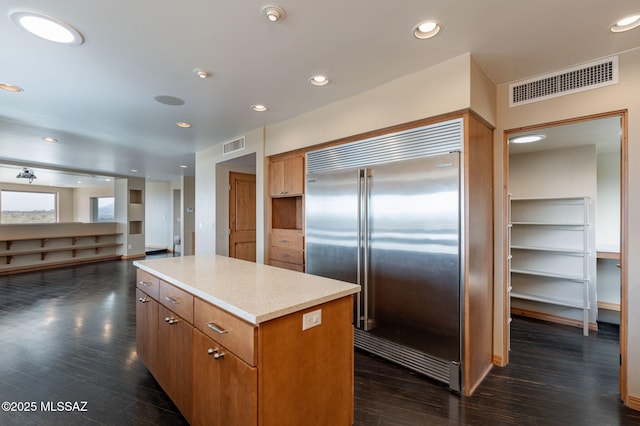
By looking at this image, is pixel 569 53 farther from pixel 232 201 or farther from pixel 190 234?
pixel 190 234

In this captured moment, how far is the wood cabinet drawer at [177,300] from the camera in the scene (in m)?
1.67

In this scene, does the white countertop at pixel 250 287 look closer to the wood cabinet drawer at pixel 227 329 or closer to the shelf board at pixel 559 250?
the wood cabinet drawer at pixel 227 329

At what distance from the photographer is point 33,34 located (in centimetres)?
188

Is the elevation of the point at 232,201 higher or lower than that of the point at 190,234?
higher

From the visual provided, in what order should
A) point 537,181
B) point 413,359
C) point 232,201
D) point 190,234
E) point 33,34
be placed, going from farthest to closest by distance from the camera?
point 190,234 < point 232,201 < point 537,181 < point 413,359 < point 33,34

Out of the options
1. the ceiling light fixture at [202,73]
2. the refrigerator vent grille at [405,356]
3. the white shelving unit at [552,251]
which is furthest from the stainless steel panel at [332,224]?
the white shelving unit at [552,251]

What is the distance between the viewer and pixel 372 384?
7.59 feet

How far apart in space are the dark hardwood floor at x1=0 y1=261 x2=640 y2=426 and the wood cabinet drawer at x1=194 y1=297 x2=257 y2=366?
95cm

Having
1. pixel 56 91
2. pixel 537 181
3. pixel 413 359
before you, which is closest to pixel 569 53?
pixel 537 181

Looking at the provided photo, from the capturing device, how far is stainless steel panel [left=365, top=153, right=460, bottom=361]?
223cm

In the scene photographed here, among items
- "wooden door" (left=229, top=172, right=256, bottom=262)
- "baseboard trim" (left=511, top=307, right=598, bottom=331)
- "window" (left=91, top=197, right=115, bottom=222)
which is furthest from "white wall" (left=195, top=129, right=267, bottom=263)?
"window" (left=91, top=197, right=115, bottom=222)

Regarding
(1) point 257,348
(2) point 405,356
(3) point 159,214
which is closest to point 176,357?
(1) point 257,348

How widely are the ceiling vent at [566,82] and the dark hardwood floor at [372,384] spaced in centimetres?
239

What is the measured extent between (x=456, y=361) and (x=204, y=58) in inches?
121
